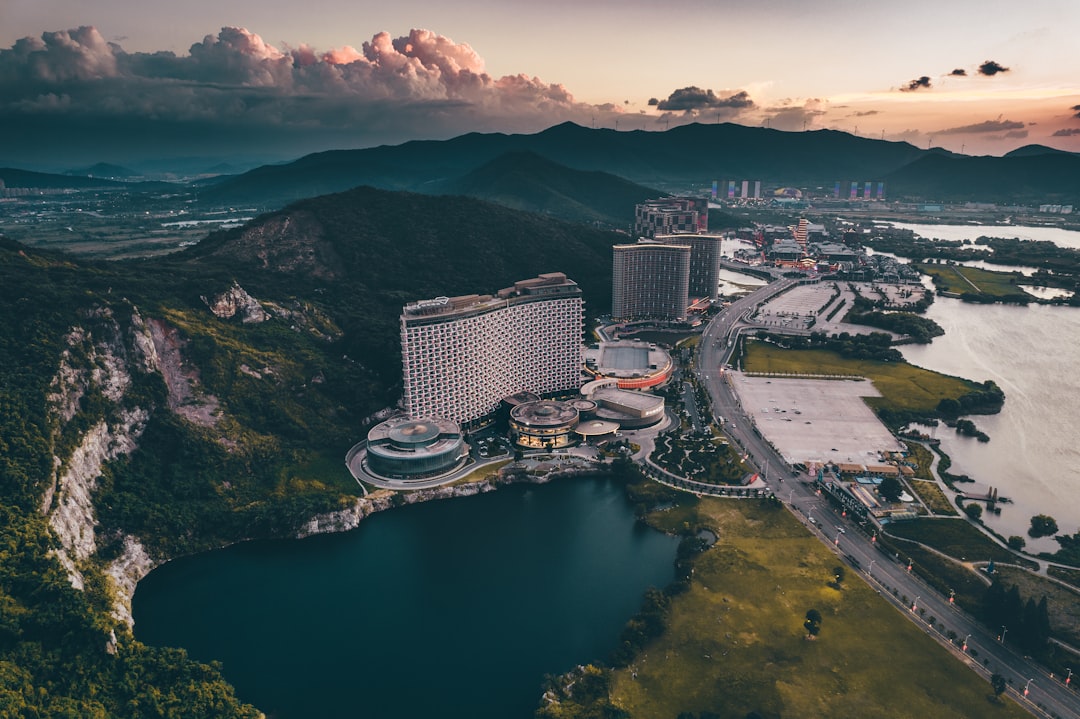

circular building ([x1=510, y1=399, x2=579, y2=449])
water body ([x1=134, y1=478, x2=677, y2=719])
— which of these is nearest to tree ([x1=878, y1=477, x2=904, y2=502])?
water body ([x1=134, y1=478, x2=677, y2=719])

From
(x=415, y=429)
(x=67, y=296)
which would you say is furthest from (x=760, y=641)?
(x=67, y=296)

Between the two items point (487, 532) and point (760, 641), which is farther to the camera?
point (487, 532)

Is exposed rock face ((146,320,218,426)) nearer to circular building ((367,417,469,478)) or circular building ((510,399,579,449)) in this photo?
circular building ((367,417,469,478))

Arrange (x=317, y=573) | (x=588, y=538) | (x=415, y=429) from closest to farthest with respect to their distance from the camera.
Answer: (x=317, y=573) < (x=588, y=538) < (x=415, y=429)

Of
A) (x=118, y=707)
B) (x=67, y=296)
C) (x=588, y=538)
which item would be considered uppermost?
(x=67, y=296)

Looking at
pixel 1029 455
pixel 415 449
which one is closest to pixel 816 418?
pixel 1029 455

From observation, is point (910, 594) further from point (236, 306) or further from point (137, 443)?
point (236, 306)

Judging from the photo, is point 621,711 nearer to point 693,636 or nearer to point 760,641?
point 693,636

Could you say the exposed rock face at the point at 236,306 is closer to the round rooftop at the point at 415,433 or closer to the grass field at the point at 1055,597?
the round rooftop at the point at 415,433
